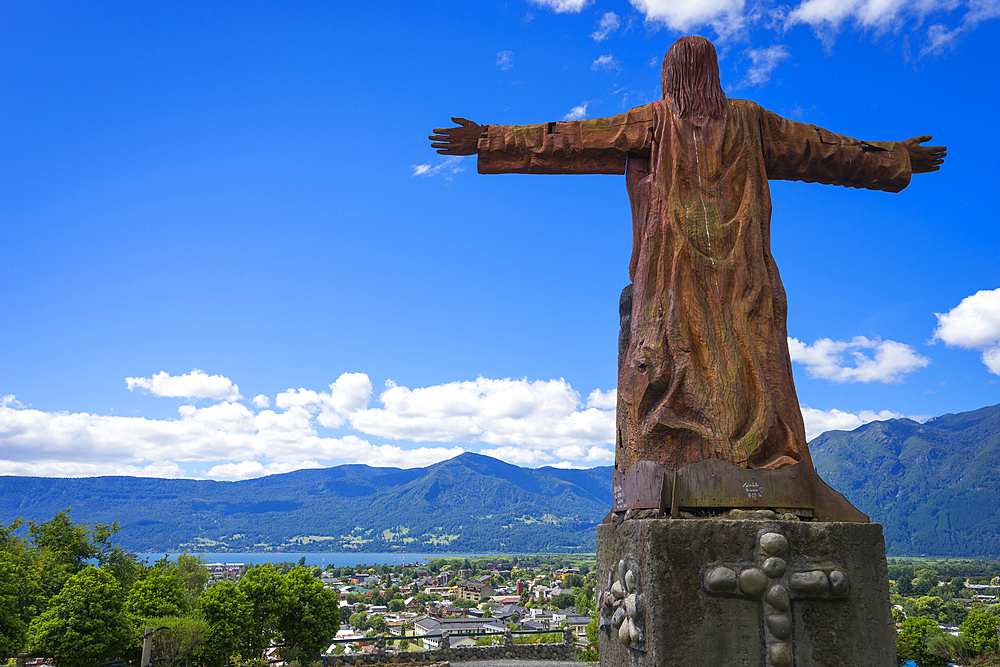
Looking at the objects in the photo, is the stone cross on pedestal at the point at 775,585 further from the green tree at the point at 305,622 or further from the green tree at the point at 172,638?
the green tree at the point at 305,622

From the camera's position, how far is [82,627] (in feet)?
59.7

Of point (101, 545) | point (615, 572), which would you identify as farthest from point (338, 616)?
point (615, 572)

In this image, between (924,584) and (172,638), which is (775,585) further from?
(924,584)

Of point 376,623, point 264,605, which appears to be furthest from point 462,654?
point 376,623

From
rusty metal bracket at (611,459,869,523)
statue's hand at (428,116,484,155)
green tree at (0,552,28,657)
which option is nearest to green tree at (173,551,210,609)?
green tree at (0,552,28,657)

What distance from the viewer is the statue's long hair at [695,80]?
209 inches

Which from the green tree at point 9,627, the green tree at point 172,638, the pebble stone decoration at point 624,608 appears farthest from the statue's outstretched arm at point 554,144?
the green tree at point 172,638

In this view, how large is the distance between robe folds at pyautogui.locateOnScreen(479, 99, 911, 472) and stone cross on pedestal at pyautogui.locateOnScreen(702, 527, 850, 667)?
26.8 inches

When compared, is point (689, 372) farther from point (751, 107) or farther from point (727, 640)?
point (751, 107)

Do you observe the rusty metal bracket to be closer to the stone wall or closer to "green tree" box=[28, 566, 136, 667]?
"green tree" box=[28, 566, 136, 667]

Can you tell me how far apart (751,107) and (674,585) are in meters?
3.93

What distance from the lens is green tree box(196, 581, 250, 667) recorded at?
2311 centimetres

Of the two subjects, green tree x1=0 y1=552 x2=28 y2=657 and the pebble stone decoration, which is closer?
the pebble stone decoration

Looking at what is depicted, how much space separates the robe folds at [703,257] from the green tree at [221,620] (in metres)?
23.4
